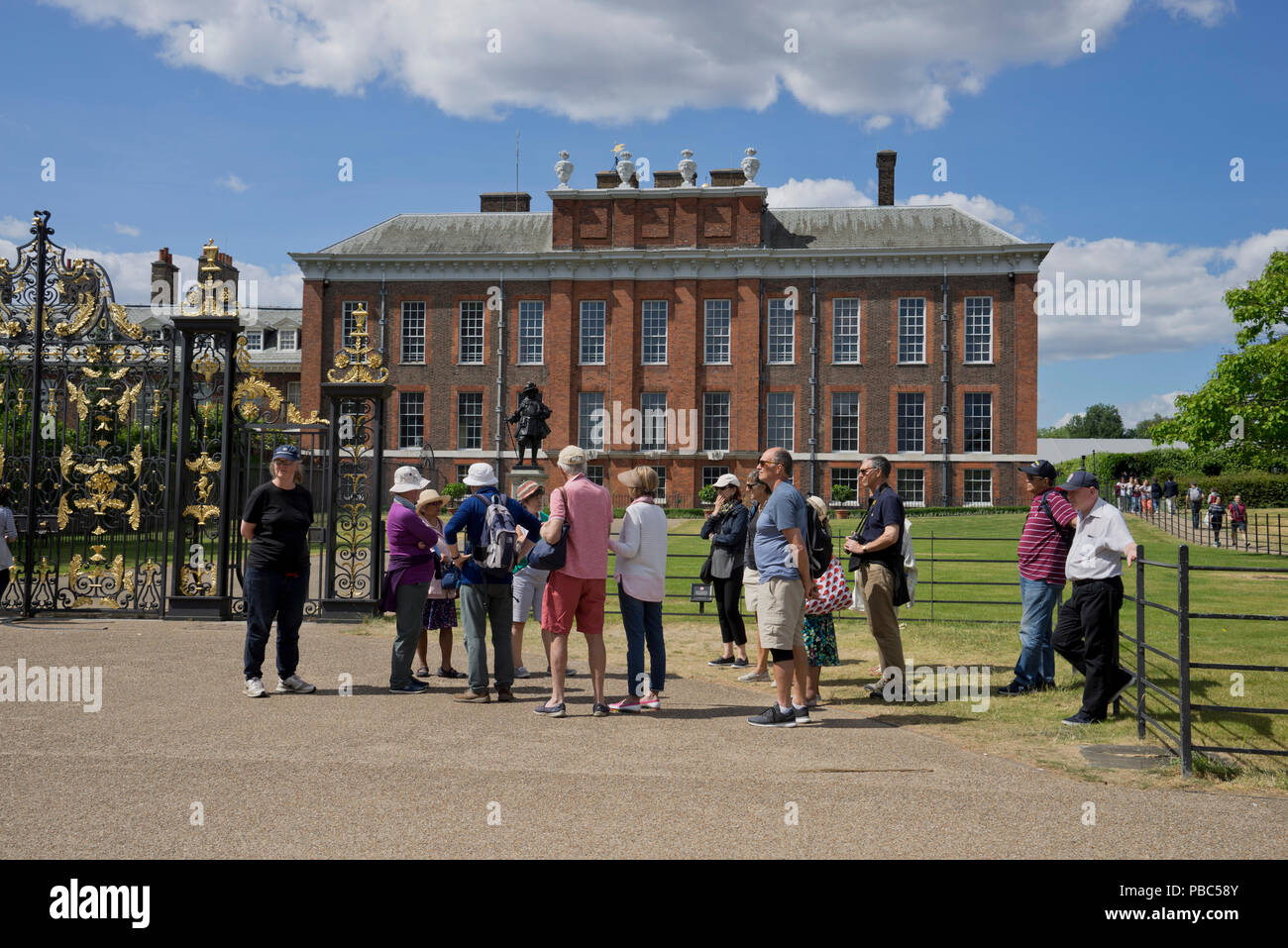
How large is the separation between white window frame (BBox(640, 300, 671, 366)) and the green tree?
869 inches

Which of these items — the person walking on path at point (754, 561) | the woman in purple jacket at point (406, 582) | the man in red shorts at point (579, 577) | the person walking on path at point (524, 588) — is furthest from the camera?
the person walking on path at point (524, 588)

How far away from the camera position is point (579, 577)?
24.1 ft

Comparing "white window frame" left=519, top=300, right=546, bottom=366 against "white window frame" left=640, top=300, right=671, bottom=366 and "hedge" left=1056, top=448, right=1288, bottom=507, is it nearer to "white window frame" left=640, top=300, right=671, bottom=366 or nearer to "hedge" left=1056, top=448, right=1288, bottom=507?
"white window frame" left=640, top=300, right=671, bottom=366

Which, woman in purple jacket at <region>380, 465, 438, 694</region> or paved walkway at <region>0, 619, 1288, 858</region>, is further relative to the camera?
woman in purple jacket at <region>380, 465, 438, 694</region>

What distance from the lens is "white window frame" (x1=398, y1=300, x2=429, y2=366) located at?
43.2 m

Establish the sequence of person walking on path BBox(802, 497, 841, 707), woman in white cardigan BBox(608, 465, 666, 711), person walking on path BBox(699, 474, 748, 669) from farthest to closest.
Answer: person walking on path BBox(699, 474, 748, 669) → person walking on path BBox(802, 497, 841, 707) → woman in white cardigan BBox(608, 465, 666, 711)

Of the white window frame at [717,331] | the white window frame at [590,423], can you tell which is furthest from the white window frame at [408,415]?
the white window frame at [717,331]

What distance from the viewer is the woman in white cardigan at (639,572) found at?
7531mm

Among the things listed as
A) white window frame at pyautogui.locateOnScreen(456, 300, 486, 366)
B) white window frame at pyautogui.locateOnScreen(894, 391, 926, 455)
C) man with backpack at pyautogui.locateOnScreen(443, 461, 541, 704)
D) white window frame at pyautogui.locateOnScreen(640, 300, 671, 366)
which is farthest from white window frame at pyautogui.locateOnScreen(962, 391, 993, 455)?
man with backpack at pyautogui.locateOnScreen(443, 461, 541, 704)

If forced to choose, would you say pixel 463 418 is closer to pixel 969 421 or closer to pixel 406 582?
pixel 969 421

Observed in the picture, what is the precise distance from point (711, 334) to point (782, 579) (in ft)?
117

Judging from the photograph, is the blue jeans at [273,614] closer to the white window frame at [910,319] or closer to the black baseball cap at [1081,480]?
the black baseball cap at [1081,480]

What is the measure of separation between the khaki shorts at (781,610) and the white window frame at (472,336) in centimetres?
3734
